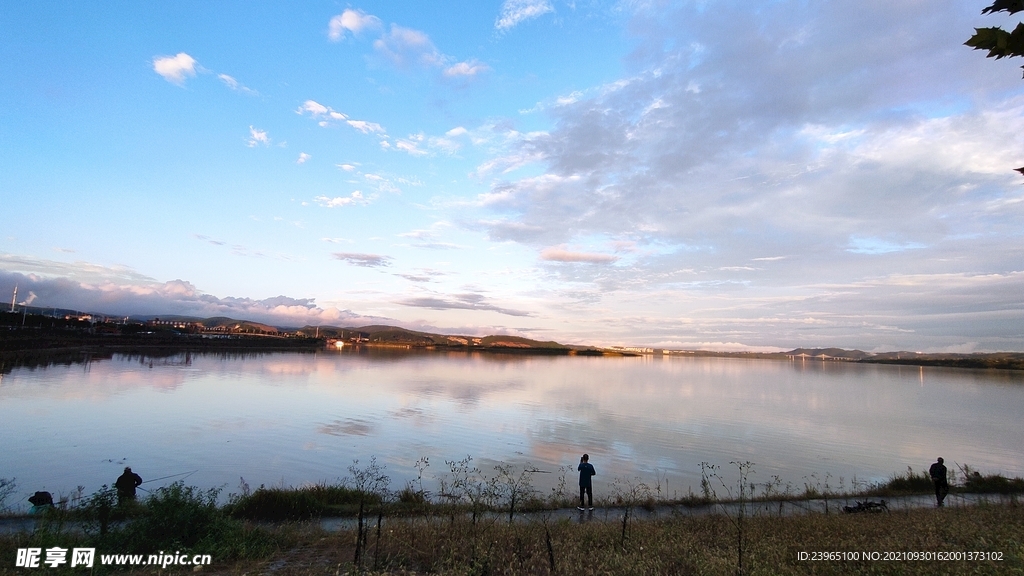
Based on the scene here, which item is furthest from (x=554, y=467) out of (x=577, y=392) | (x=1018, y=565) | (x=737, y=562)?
(x=577, y=392)

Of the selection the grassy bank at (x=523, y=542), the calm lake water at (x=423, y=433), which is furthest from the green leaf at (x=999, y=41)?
the calm lake water at (x=423, y=433)

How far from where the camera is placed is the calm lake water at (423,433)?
20.6m

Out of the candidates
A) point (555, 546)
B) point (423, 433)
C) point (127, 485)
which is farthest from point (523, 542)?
point (423, 433)

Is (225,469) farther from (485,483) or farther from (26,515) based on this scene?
(485,483)

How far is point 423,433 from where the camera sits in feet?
94.9

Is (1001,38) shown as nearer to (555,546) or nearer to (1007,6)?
(1007,6)

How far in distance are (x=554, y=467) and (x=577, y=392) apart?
36574 millimetres

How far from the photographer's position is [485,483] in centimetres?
1911

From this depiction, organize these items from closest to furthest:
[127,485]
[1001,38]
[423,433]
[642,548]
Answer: [1001,38]
[642,548]
[127,485]
[423,433]

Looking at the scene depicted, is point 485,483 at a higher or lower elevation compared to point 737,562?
lower

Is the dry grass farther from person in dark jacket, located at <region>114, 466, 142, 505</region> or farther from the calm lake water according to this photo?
the calm lake water

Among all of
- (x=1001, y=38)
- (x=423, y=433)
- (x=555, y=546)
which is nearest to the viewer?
(x=1001, y=38)

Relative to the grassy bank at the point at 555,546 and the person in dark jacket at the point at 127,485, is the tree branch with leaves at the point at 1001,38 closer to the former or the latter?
the grassy bank at the point at 555,546

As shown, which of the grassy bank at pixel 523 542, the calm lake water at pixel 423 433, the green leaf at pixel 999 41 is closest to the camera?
the green leaf at pixel 999 41
